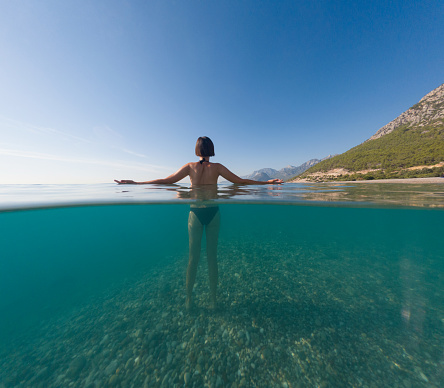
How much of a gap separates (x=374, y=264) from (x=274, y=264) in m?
7.01

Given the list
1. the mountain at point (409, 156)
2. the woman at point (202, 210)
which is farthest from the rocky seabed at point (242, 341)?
the mountain at point (409, 156)

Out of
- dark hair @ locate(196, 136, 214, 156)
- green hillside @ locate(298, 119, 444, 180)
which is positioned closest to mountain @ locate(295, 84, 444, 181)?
green hillside @ locate(298, 119, 444, 180)

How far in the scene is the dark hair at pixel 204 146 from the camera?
172 inches

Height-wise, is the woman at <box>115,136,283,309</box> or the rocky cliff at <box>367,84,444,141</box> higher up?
the rocky cliff at <box>367,84,444,141</box>

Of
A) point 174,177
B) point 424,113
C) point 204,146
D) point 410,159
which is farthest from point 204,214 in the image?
point 424,113

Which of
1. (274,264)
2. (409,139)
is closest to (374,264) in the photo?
(274,264)

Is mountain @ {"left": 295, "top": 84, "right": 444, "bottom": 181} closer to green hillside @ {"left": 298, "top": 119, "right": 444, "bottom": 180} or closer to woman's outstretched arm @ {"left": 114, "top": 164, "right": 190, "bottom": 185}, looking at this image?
green hillside @ {"left": 298, "top": 119, "right": 444, "bottom": 180}

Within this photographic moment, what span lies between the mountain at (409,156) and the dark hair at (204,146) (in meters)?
32.5

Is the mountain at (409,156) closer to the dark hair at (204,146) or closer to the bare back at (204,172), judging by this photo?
the bare back at (204,172)

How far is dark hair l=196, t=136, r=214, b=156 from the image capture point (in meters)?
4.36

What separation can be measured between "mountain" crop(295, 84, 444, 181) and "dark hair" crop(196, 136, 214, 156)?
32.5 meters

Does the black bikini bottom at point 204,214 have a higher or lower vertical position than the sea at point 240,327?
higher

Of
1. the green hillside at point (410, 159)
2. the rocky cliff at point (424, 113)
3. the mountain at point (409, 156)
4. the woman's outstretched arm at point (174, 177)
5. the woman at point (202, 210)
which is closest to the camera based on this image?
the woman's outstretched arm at point (174, 177)

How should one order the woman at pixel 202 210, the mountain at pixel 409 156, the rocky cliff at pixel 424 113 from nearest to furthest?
the woman at pixel 202 210, the mountain at pixel 409 156, the rocky cliff at pixel 424 113
